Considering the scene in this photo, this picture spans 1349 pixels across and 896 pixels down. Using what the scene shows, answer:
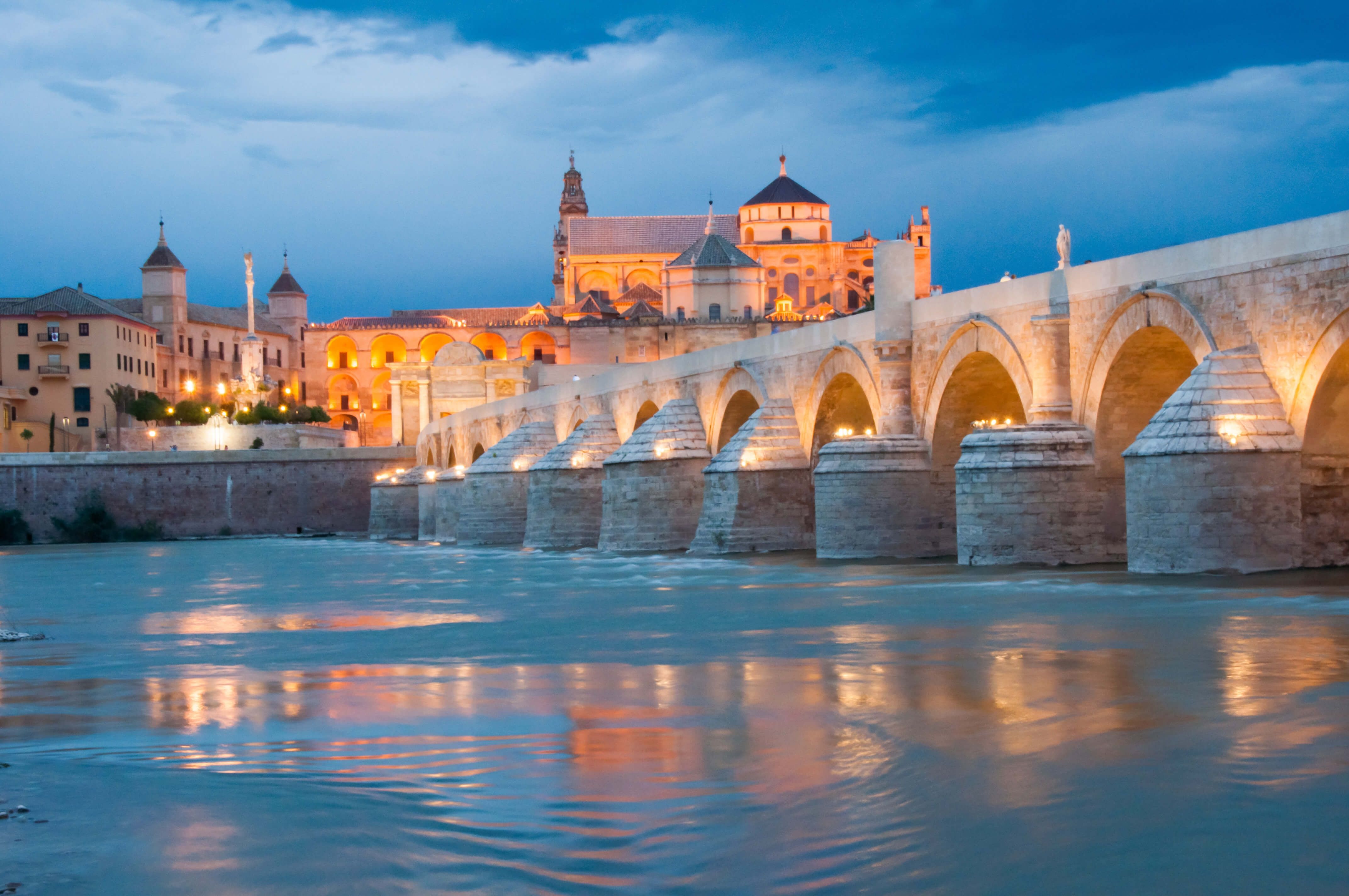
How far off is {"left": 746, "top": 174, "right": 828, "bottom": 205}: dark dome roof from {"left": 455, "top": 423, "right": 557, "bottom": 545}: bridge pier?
42.8 m

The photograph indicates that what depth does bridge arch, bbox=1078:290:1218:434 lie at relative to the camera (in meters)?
16.6

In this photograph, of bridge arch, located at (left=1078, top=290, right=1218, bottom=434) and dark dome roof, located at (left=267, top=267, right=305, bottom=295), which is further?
dark dome roof, located at (left=267, top=267, right=305, bottom=295)

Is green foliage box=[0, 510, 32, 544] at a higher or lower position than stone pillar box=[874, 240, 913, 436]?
lower

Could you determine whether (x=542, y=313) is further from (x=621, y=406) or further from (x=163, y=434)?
(x=621, y=406)

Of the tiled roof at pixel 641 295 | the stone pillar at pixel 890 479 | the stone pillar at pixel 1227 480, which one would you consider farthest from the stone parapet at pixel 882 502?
the tiled roof at pixel 641 295

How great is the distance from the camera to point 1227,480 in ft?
48.7

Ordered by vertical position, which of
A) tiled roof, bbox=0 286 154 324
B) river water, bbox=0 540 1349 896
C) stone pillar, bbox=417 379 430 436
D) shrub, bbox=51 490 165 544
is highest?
tiled roof, bbox=0 286 154 324

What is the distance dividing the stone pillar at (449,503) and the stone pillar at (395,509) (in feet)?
24.2

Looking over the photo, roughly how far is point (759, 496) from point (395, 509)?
2789 centimetres

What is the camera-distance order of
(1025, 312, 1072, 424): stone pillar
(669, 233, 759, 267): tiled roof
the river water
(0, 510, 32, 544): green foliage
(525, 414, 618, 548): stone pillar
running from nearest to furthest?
1. the river water
2. (1025, 312, 1072, 424): stone pillar
3. (525, 414, 618, 548): stone pillar
4. (0, 510, 32, 544): green foliage
5. (669, 233, 759, 267): tiled roof

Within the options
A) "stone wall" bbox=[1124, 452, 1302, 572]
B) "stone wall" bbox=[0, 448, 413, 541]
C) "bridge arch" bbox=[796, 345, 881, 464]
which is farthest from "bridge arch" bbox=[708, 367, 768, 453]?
"stone wall" bbox=[0, 448, 413, 541]

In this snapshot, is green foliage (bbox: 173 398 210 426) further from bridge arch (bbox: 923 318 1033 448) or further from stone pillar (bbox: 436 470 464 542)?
bridge arch (bbox: 923 318 1033 448)

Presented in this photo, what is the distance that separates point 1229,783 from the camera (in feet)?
19.4

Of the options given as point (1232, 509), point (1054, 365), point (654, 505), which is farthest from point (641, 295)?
point (1232, 509)
